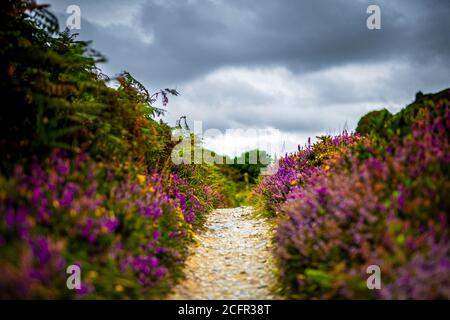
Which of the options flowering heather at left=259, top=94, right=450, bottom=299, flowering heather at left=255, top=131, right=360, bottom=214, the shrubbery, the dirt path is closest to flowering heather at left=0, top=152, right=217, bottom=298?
the shrubbery

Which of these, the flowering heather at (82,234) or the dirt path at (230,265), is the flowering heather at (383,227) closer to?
the dirt path at (230,265)

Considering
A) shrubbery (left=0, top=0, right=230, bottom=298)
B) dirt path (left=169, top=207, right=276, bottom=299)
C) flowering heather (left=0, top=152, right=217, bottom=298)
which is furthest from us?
dirt path (left=169, top=207, right=276, bottom=299)

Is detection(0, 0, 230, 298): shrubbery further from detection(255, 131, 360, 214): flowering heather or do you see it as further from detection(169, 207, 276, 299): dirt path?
detection(255, 131, 360, 214): flowering heather

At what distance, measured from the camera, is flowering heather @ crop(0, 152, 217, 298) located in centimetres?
286

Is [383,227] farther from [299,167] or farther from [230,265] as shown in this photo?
[299,167]

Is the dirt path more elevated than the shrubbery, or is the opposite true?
the shrubbery

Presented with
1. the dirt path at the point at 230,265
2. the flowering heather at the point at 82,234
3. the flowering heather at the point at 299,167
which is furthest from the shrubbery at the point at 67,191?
the flowering heather at the point at 299,167

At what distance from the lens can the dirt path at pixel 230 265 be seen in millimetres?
4527

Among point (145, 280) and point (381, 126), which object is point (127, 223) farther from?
point (381, 126)

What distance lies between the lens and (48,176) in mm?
→ 4047

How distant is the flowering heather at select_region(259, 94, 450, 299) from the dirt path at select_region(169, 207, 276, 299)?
57cm

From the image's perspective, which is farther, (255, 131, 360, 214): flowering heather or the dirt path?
(255, 131, 360, 214): flowering heather

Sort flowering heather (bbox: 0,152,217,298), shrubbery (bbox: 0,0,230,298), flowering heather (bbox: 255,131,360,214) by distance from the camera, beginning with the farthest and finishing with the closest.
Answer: flowering heather (bbox: 255,131,360,214), shrubbery (bbox: 0,0,230,298), flowering heather (bbox: 0,152,217,298)

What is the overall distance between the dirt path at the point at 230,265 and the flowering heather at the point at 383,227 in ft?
1.86
